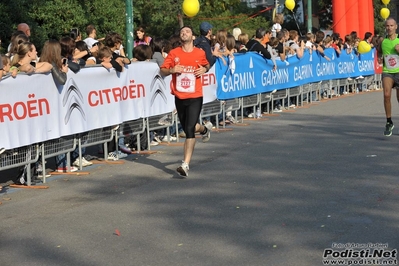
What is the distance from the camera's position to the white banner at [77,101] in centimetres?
1077

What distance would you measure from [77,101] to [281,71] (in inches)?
379

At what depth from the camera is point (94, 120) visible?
1276 cm

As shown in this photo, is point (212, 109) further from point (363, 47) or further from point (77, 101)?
point (363, 47)

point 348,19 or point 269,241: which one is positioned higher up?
point 348,19

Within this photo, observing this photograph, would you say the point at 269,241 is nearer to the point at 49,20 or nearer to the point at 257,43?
the point at 257,43

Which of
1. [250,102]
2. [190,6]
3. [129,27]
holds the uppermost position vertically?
[190,6]

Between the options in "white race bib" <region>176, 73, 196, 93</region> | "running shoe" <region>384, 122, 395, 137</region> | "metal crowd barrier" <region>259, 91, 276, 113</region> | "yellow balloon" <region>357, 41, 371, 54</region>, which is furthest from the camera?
"yellow balloon" <region>357, 41, 371, 54</region>

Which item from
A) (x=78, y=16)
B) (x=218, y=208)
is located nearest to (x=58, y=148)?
(x=218, y=208)

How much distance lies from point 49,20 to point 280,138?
1618cm

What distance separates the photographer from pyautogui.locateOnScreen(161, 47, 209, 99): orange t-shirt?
11.8 metres

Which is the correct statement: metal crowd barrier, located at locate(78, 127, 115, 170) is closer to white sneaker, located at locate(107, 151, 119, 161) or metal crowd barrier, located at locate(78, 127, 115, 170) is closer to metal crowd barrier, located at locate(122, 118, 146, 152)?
white sneaker, located at locate(107, 151, 119, 161)

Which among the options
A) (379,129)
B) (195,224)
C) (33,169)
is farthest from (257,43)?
(195,224)

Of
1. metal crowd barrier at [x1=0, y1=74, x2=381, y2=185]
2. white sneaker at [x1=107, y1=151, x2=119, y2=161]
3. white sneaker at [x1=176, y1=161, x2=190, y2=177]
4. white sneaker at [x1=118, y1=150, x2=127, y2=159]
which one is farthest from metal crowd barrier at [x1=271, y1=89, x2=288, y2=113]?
white sneaker at [x1=176, y1=161, x2=190, y2=177]

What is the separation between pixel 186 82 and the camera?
11.8 m
